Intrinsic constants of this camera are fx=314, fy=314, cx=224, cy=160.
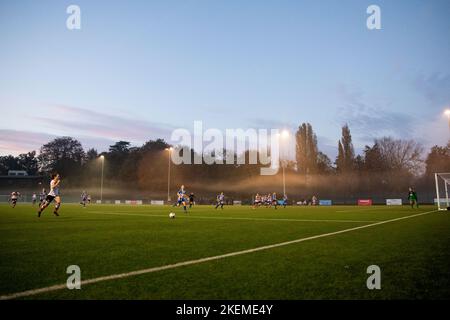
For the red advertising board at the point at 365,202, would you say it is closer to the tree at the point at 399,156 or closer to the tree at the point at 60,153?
the tree at the point at 399,156

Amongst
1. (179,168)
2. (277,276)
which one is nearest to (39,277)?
(277,276)

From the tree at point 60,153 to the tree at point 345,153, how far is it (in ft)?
302

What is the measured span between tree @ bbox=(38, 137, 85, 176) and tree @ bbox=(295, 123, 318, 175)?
8353 centimetres

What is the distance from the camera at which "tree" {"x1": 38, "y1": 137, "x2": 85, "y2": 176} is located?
118 meters

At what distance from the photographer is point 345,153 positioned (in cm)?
7044

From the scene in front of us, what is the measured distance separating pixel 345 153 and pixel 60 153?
340ft

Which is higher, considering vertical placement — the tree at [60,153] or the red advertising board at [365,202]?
the tree at [60,153]

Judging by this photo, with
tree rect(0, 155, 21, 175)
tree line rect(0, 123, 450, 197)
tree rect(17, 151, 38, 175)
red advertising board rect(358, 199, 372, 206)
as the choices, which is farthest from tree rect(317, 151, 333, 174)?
tree rect(0, 155, 21, 175)

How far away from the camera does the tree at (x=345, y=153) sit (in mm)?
69438

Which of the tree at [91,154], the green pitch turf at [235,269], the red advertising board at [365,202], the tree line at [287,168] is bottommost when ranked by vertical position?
the red advertising board at [365,202]

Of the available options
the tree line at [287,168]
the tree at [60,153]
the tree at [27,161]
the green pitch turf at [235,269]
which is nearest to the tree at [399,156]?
the tree line at [287,168]

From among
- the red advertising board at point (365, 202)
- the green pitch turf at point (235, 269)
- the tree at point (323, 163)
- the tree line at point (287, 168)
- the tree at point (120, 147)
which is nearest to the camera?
the green pitch turf at point (235, 269)
